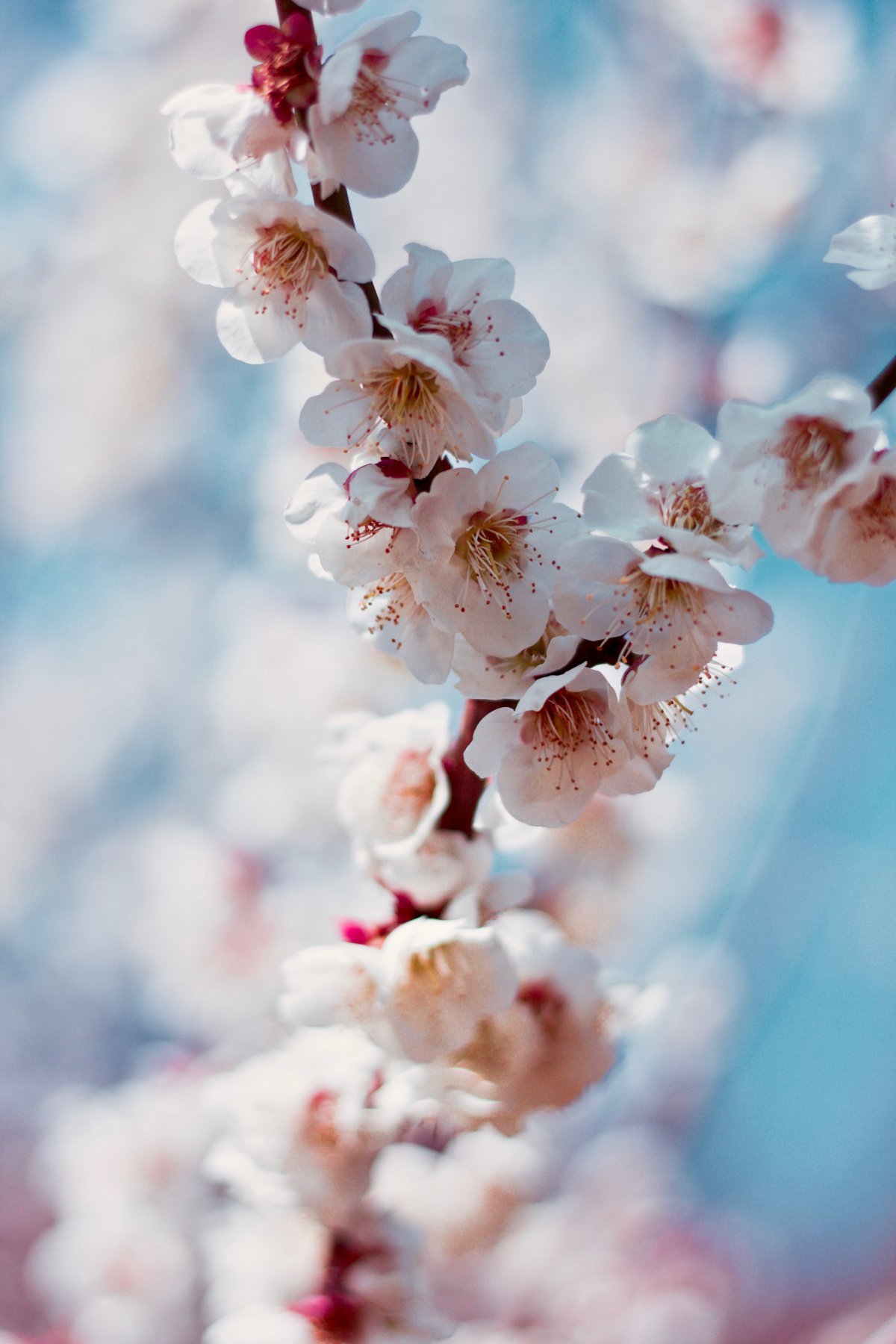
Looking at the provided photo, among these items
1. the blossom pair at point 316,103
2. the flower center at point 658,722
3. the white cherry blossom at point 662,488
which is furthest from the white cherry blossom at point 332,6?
the flower center at point 658,722

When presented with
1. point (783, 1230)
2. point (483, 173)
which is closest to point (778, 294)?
point (483, 173)

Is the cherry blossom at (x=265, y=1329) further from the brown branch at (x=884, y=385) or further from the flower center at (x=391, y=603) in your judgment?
the brown branch at (x=884, y=385)

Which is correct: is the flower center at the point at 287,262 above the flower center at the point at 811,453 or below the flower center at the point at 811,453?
above

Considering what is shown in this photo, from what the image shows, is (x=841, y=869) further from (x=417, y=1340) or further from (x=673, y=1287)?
(x=417, y=1340)

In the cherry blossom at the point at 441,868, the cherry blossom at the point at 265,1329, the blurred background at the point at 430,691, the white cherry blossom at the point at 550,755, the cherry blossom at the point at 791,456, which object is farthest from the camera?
the blurred background at the point at 430,691

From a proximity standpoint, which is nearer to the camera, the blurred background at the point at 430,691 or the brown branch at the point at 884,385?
the brown branch at the point at 884,385

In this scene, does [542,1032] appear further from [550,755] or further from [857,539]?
[857,539]

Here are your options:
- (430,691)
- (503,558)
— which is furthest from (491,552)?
(430,691)
